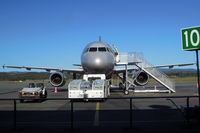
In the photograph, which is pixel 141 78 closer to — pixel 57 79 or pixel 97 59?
pixel 97 59

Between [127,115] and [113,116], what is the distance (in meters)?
0.66

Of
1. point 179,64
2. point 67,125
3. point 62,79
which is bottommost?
point 67,125

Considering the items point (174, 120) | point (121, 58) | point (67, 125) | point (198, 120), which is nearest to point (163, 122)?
point (174, 120)

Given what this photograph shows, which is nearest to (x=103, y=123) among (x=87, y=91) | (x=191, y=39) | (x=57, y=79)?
(x=191, y=39)

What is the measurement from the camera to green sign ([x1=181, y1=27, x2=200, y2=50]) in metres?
7.04

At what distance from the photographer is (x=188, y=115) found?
742cm

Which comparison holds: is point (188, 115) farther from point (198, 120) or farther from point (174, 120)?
point (174, 120)

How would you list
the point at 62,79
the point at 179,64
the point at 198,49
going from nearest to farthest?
the point at 198,49
the point at 62,79
the point at 179,64

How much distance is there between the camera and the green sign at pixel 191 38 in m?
7.04

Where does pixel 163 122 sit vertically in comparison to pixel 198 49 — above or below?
below

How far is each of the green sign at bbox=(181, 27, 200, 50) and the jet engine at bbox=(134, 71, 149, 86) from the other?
51.2 ft

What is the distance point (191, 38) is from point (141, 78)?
16056 mm

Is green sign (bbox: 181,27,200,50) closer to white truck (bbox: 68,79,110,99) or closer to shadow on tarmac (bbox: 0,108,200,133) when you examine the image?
shadow on tarmac (bbox: 0,108,200,133)

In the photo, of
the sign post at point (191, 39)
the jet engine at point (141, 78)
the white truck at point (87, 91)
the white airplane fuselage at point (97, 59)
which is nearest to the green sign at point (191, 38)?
the sign post at point (191, 39)
